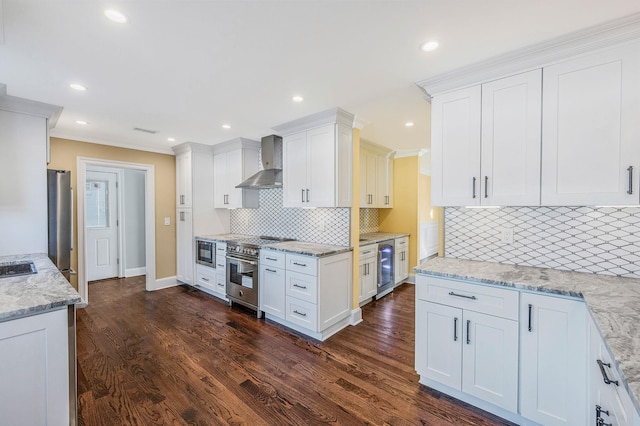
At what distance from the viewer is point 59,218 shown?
119 inches

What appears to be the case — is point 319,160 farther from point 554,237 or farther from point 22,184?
point 22,184

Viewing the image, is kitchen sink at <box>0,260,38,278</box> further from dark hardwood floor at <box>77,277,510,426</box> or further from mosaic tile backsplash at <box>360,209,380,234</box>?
mosaic tile backsplash at <box>360,209,380,234</box>

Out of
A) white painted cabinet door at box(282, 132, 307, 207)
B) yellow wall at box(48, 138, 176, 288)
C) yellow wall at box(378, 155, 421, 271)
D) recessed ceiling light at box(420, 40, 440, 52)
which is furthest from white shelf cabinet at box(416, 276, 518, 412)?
yellow wall at box(48, 138, 176, 288)

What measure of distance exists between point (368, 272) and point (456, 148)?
226cm

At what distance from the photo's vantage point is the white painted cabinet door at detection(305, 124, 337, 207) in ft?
10.1

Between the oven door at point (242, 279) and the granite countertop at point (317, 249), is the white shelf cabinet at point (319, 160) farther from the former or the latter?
the oven door at point (242, 279)

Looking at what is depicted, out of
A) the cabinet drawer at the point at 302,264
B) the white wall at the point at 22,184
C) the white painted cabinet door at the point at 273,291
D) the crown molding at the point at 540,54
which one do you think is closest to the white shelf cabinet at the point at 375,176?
the cabinet drawer at the point at 302,264

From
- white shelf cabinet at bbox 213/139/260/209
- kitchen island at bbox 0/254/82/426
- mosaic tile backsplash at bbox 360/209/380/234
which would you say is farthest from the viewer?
mosaic tile backsplash at bbox 360/209/380/234

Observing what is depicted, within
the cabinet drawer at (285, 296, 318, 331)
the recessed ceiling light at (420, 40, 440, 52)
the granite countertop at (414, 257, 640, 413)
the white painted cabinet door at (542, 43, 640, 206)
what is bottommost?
the cabinet drawer at (285, 296, 318, 331)

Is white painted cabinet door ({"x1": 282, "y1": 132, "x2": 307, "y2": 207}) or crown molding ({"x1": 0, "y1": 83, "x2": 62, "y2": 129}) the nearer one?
crown molding ({"x1": 0, "y1": 83, "x2": 62, "y2": 129})

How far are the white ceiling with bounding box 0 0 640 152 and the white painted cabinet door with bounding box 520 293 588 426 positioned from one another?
163cm

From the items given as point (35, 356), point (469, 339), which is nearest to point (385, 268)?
point (469, 339)

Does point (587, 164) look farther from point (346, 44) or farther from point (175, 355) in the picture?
point (175, 355)

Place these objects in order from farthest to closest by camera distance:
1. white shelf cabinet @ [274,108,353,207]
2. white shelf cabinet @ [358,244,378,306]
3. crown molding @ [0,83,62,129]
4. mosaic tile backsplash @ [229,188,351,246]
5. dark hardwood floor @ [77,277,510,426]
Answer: white shelf cabinet @ [358,244,378,306] < mosaic tile backsplash @ [229,188,351,246] < white shelf cabinet @ [274,108,353,207] < crown molding @ [0,83,62,129] < dark hardwood floor @ [77,277,510,426]
